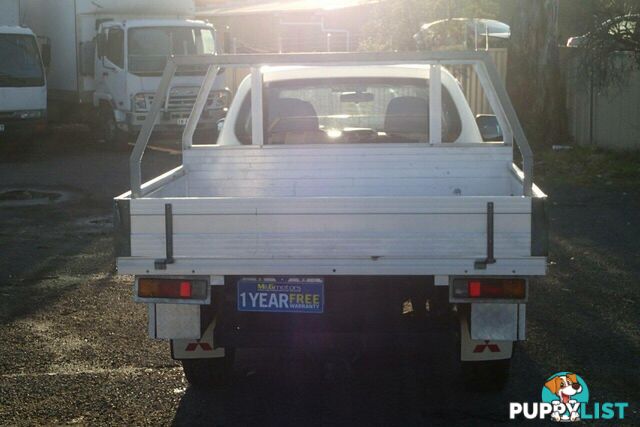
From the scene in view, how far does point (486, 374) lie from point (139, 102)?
15210mm

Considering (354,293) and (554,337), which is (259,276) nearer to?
(354,293)

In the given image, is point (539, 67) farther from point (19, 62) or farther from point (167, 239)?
point (167, 239)

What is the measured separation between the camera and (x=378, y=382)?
601 centimetres

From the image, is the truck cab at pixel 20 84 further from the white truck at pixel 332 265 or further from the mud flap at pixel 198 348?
the mud flap at pixel 198 348

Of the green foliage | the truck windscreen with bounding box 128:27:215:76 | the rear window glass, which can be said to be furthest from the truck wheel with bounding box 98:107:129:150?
the rear window glass

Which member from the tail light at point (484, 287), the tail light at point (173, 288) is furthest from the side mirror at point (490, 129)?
the tail light at point (173, 288)

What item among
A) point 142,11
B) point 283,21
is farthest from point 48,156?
point 283,21

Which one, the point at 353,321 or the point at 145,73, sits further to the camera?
the point at 145,73

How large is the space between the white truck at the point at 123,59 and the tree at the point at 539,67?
19.7 feet

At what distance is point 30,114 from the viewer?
19625 mm

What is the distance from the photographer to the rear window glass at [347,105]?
287 inches

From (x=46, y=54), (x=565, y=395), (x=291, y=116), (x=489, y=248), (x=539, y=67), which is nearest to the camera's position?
(x=489, y=248)

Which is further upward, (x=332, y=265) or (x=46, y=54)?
(x=46, y=54)

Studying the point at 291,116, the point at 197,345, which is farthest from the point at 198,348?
the point at 291,116
